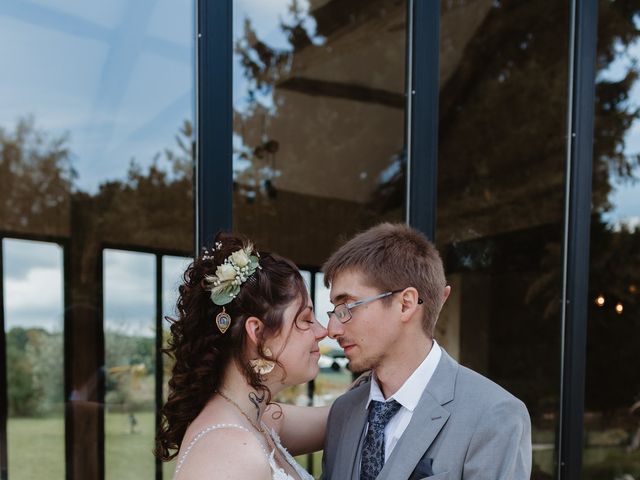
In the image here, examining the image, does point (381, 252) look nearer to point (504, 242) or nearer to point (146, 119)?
point (146, 119)

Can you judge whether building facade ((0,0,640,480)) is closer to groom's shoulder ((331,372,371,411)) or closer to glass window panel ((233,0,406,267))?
glass window panel ((233,0,406,267))

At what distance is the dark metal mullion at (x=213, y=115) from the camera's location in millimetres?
2420

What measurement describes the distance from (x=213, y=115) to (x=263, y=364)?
1195 millimetres

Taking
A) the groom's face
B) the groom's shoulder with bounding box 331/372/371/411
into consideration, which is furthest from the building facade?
the groom's face

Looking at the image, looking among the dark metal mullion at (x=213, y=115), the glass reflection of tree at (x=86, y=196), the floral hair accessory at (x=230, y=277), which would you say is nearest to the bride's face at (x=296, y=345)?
the floral hair accessory at (x=230, y=277)

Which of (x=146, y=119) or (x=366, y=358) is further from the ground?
(x=146, y=119)

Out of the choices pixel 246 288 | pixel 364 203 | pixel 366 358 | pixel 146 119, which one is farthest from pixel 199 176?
pixel 364 203

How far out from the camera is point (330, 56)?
6.19 meters

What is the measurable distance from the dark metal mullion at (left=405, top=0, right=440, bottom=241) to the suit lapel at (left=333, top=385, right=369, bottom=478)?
1285 mm

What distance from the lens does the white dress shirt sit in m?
1.61

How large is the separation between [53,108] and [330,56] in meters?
2.67

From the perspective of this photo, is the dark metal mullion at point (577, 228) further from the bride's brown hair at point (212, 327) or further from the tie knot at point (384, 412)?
the bride's brown hair at point (212, 327)

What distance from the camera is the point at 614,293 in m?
5.44

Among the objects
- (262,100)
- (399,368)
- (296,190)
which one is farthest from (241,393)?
(296,190)
